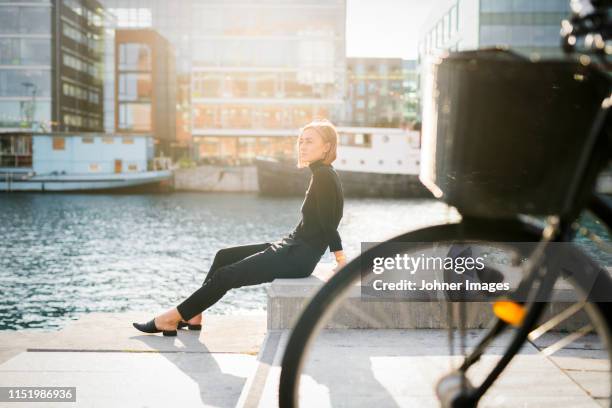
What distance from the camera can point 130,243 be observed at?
16.3 m

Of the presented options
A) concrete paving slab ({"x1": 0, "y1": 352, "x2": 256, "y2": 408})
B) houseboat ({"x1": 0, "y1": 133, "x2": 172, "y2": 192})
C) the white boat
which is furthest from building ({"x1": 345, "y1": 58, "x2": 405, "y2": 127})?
concrete paving slab ({"x1": 0, "y1": 352, "x2": 256, "y2": 408})

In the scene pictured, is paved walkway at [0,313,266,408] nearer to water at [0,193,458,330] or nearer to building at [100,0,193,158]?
water at [0,193,458,330]

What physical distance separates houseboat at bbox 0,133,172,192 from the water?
480 cm

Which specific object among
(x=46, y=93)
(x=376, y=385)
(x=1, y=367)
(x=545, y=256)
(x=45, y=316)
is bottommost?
(x=45, y=316)

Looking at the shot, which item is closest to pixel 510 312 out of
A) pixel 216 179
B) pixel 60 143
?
pixel 60 143

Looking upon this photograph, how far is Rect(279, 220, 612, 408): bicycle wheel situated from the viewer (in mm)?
1202

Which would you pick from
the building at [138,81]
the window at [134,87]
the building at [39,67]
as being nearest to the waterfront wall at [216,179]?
the building at [138,81]

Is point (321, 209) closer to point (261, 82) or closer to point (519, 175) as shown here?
point (519, 175)

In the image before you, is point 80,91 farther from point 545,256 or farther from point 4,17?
point 545,256

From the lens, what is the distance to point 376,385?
2.33 meters

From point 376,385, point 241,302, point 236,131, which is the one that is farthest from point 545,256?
point 236,131

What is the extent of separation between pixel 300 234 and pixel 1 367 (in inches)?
64.8

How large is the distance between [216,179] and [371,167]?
12.5 meters

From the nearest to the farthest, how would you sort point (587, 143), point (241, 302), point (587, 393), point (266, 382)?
point (587, 143), point (587, 393), point (266, 382), point (241, 302)
